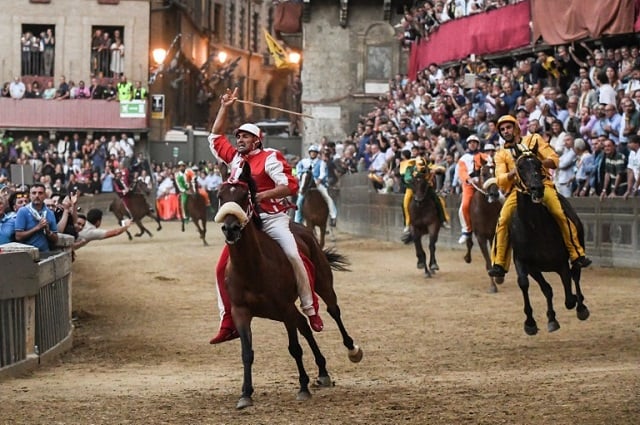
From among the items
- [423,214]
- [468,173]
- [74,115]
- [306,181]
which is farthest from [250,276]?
[74,115]

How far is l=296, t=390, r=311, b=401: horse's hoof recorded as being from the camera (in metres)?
10.2

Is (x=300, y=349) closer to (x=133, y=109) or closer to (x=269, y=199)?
(x=269, y=199)

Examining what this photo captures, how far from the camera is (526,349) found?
1351 cm

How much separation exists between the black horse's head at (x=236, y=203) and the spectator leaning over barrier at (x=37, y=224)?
5.51 meters

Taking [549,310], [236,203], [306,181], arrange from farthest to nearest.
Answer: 1. [306,181]
2. [549,310]
3. [236,203]

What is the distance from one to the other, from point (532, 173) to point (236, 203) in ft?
15.1

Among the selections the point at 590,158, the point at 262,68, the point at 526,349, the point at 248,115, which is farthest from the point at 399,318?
the point at 262,68

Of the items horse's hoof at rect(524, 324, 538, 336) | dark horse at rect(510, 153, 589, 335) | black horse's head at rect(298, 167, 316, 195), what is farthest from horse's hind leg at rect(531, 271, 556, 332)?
black horse's head at rect(298, 167, 316, 195)

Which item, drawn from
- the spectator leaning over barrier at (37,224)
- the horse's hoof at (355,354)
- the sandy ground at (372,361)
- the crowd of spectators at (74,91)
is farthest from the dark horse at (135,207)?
the horse's hoof at (355,354)

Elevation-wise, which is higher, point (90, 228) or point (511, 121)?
point (511, 121)

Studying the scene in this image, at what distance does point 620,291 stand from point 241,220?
10.5 metres

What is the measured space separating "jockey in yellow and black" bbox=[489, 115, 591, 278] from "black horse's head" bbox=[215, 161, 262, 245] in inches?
173

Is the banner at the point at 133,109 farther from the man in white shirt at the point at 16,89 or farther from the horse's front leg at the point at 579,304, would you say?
the horse's front leg at the point at 579,304

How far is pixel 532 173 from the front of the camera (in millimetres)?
13227
